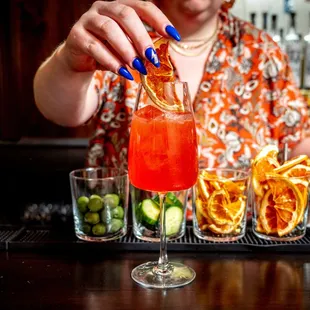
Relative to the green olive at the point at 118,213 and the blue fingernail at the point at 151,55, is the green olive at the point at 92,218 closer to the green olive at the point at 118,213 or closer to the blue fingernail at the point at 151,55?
the green olive at the point at 118,213

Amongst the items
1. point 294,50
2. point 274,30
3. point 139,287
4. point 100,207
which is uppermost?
point 274,30

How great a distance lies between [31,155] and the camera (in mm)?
3049

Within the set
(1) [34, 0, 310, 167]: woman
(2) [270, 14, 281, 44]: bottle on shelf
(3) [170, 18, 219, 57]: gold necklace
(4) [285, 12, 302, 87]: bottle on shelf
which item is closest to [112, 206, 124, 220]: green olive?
(1) [34, 0, 310, 167]: woman

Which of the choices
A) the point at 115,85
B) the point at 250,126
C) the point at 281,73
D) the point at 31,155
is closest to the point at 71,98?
the point at 115,85

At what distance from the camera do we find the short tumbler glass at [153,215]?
1.12 metres

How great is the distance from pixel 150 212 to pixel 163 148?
0.19 m

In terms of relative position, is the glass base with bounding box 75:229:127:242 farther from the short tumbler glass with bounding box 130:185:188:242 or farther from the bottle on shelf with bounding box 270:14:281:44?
the bottle on shelf with bounding box 270:14:281:44

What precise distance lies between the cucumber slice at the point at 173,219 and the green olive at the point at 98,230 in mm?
143

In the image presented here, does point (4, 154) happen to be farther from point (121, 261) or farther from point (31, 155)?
point (121, 261)

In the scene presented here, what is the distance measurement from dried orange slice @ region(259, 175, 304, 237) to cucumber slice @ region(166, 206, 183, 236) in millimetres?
179

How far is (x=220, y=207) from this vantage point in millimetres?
1104

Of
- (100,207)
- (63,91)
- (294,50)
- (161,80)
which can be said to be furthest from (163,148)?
(294,50)

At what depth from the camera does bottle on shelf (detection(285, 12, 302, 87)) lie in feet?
9.04

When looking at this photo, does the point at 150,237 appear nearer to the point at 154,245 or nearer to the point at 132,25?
the point at 154,245
